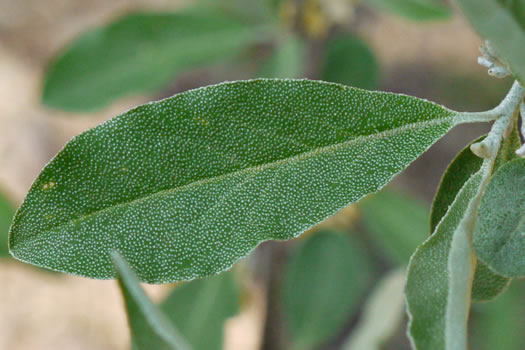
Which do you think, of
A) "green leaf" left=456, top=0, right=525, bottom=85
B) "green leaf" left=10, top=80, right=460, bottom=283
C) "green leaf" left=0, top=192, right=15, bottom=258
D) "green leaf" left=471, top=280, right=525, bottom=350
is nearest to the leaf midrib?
"green leaf" left=10, top=80, right=460, bottom=283

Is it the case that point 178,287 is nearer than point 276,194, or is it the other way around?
point 276,194

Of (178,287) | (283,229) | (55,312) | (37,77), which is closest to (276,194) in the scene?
(283,229)

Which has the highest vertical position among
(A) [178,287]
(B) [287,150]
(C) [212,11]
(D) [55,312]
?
(B) [287,150]

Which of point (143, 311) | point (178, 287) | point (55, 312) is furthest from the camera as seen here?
point (55, 312)

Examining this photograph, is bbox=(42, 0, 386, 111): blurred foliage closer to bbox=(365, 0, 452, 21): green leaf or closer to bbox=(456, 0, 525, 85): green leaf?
bbox=(365, 0, 452, 21): green leaf

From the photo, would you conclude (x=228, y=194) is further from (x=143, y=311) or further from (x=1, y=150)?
(x=1, y=150)

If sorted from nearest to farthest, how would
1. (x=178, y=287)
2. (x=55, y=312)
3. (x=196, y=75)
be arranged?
(x=178, y=287)
(x=55, y=312)
(x=196, y=75)

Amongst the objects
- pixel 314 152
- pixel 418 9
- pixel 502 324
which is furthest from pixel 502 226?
pixel 502 324
